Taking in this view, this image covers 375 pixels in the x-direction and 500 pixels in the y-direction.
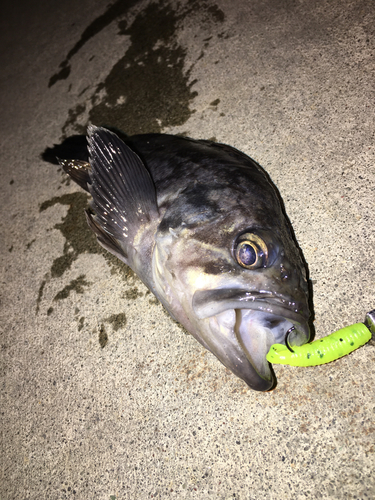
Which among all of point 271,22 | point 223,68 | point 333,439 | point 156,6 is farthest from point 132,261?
point 156,6

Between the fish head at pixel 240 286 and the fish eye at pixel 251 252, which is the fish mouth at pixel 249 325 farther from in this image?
the fish eye at pixel 251 252

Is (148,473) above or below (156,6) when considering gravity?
below

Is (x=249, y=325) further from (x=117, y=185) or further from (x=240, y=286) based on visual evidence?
(x=117, y=185)

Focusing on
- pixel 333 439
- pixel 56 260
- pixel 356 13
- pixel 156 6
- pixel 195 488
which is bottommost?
pixel 333 439

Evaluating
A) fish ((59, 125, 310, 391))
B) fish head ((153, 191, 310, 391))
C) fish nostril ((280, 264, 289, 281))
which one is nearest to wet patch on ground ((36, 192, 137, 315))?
fish ((59, 125, 310, 391))

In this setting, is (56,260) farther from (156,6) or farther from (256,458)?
(156,6)

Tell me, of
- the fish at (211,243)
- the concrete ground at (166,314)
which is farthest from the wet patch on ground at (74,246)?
the fish at (211,243)
